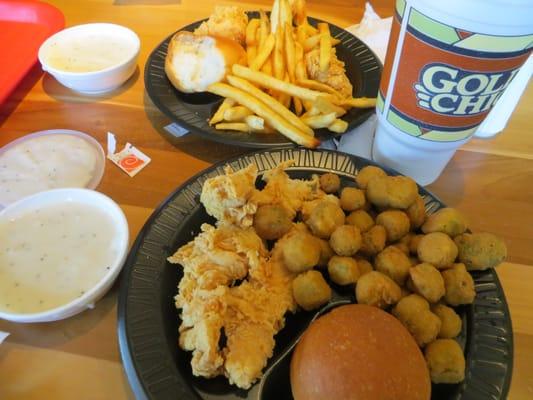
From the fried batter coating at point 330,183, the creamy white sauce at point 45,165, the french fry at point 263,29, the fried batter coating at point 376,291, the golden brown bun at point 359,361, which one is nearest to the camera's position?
the golden brown bun at point 359,361

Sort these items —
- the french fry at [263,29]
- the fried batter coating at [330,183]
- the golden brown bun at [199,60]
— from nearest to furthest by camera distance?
the fried batter coating at [330,183]
the golden brown bun at [199,60]
the french fry at [263,29]

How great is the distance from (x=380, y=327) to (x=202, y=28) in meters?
1.04

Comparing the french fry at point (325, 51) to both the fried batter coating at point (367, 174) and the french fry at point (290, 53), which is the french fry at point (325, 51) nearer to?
the french fry at point (290, 53)

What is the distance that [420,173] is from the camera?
39.8 inches

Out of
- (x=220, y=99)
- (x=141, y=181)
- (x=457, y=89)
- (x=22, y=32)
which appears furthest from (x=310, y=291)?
(x=22, y=32)

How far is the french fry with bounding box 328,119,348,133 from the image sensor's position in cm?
105

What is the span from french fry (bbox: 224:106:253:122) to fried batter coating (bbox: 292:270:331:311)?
486mm

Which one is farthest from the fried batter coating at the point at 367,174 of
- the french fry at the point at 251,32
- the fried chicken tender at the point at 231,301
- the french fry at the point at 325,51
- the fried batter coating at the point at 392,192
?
the french fry at the point at 251,32

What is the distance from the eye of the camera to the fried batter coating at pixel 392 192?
2.70ft

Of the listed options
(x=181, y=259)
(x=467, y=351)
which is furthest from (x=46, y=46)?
(x=467, y=351)

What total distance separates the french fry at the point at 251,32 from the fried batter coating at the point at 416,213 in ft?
2.38

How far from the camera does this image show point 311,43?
4.11ft

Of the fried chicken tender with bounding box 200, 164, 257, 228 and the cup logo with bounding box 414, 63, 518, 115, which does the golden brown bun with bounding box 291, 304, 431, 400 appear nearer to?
the fried chicken tender with bounding box 200, 164, 257, 228

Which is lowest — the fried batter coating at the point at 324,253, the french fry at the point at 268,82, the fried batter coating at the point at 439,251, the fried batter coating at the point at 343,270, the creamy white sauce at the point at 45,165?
the creamy white sauce at the point at 45,165
